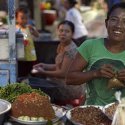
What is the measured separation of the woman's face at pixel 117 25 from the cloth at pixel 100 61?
12cm

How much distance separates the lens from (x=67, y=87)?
16.5 ft

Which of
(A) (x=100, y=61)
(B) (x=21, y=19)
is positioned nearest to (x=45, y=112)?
(A) (x=100, y=61)

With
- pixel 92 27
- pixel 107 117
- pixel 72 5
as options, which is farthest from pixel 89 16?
pixel 107 117

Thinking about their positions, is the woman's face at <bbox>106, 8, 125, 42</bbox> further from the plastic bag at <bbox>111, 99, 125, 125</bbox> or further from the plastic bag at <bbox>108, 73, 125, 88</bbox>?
the plastic bag at <bbox>111, 99, 125, 125</bbox>

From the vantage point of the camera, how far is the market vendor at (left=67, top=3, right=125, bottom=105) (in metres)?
3.23

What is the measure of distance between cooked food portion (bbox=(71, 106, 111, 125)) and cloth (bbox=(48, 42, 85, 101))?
1.88m

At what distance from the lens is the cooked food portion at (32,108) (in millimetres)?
2724

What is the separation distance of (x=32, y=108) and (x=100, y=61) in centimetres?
82

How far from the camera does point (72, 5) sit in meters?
9.80

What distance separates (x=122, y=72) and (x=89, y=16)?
16.0 m

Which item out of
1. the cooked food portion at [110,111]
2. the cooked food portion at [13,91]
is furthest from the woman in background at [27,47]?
the cooked food portion at [110,111]

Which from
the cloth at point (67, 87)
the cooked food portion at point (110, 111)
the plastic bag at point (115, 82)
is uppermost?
the plastic bag at point (115, 82)

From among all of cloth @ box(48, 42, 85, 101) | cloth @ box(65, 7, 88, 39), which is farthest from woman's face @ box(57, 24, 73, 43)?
cloth @ box(65, 7, 88, 39)

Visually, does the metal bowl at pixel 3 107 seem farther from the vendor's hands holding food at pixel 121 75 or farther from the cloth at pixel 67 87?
the cloth at pixel 67 87
